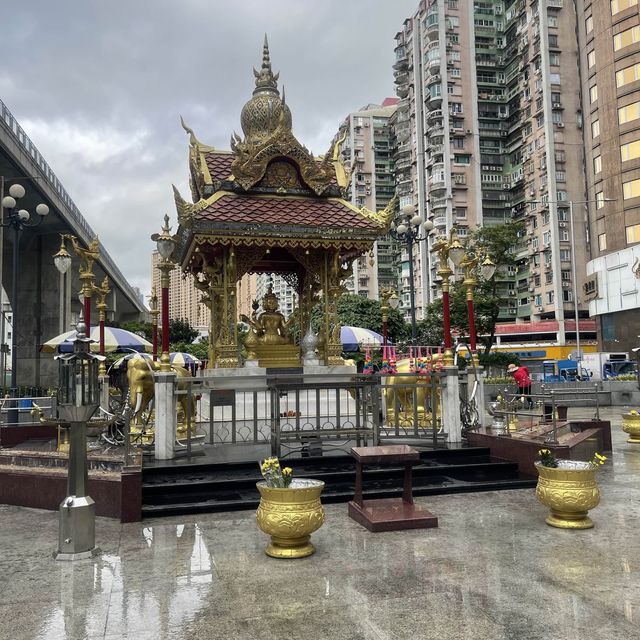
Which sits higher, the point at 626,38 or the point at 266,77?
the point at 626,38

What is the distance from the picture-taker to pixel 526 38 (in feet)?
212

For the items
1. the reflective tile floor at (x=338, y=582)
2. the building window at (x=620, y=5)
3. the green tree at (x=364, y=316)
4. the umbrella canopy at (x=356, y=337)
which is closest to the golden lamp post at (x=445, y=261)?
the reflective tile floor at (x=338, y=582)

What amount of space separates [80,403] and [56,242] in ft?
129

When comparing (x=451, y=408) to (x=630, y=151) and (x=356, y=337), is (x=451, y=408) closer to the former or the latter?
(x=356, y=337)

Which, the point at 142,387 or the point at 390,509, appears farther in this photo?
the point at 142,387

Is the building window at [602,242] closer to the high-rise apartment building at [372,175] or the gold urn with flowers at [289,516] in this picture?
the high-rise apartment building at [372,175]

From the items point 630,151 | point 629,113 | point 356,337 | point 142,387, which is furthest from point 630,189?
point 142,387

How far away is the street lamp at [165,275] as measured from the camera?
11156mm

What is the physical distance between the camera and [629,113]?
147 feet

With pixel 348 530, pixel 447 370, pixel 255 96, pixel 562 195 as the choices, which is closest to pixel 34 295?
pixel 255 96

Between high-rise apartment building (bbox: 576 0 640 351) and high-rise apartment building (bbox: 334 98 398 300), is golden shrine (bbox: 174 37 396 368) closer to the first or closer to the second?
high-rise apartment building (bbox: 576 0 640 351)

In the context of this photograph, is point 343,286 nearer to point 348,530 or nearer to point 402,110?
point 348,530

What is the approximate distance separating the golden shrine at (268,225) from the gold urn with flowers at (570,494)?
898 centimetres

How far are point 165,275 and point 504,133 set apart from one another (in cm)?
6761
